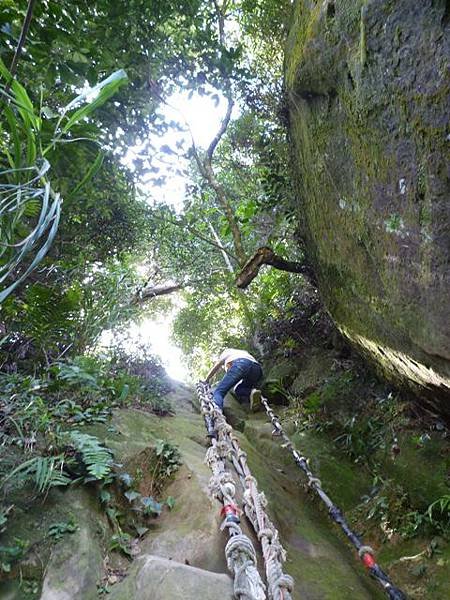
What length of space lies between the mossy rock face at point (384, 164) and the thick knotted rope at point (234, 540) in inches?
58.9

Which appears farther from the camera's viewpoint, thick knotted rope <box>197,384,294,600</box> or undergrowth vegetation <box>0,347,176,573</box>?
undergrowth vegetation <box>0,347,176,573</box>

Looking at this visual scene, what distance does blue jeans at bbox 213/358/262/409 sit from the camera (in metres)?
5.47

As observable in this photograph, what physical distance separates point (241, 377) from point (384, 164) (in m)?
3.97

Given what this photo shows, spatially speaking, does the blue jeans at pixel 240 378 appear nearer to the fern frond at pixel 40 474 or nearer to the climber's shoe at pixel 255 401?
the climber's shoe at pixel 255 401

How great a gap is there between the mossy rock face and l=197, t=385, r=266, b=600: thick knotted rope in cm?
150

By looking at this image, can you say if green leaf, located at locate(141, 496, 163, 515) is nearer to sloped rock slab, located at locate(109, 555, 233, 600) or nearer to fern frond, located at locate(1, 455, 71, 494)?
fern frond, located at locate(1, 455, 71, 494)

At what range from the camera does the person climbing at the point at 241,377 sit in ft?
18.4

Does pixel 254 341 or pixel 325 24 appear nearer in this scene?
pixel 325 24


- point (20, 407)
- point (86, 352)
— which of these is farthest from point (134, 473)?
point (86, 352)

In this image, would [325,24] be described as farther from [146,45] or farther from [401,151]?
[146,45]

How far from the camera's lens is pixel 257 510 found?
2369mm

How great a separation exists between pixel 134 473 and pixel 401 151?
2.75 metres

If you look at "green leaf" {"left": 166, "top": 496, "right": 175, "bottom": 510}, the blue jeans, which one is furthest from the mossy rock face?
the blue jeans

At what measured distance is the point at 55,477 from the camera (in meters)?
2.37
